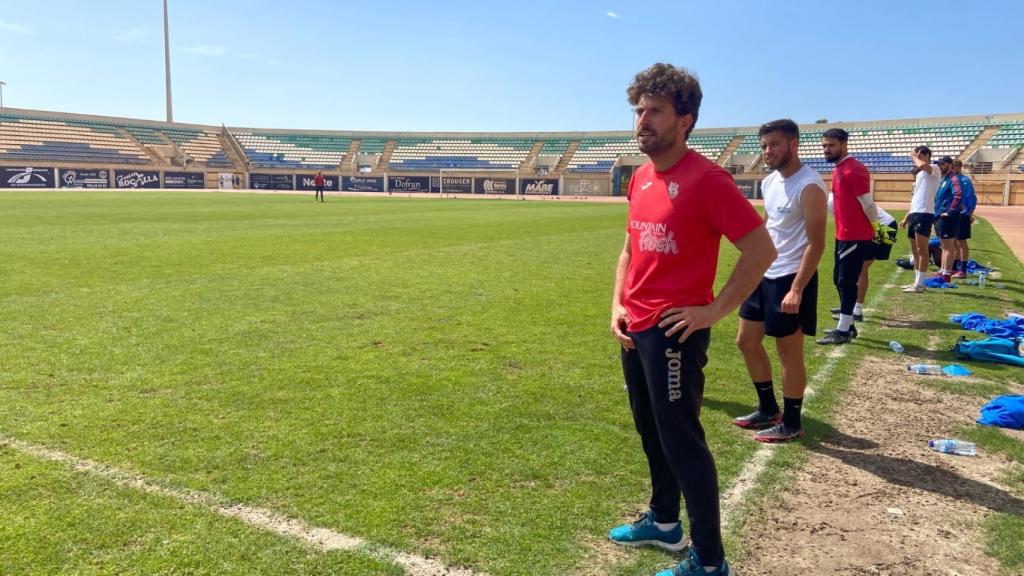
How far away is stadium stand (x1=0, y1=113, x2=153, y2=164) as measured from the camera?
5981cm

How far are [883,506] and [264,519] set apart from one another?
3.32 m

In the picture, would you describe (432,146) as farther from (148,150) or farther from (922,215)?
(922,215)

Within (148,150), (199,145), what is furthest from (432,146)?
(148,150)

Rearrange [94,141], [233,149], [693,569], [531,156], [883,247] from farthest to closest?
[233,149]
[531,156]
[94,141]
[883,247]
[693,569]

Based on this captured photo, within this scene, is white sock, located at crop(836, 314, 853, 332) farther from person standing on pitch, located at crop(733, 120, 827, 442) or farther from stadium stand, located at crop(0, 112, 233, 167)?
stadium stand, located at crop(0, 112, 233, 167)

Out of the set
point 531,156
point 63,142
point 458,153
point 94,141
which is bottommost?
point 63,142

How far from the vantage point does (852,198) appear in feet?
23.5

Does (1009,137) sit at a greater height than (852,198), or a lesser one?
greater

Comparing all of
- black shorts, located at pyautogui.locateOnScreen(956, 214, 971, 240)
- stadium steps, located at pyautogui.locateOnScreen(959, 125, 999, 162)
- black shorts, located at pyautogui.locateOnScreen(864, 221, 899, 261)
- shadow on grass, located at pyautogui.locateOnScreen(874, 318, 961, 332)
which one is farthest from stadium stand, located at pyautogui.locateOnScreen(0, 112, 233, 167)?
stadium steps, located at pyautogui.locateOnScreen(959, 125, 999, 162)

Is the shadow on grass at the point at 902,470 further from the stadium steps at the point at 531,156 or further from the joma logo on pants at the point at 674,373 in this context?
the stadium steps at the point at 531,156

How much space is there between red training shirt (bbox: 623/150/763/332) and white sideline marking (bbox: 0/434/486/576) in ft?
4.64

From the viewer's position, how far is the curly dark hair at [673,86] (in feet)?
8.57

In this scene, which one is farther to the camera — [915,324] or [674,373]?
[915,324]

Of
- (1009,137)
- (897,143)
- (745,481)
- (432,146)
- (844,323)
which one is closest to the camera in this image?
(745,481)
